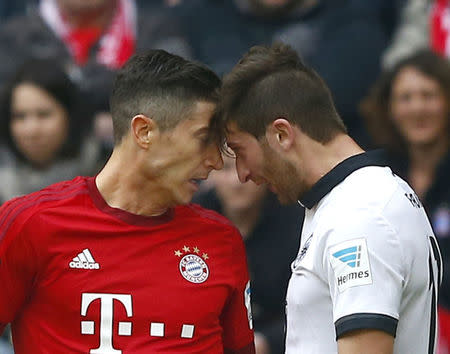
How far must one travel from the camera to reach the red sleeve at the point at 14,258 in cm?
303

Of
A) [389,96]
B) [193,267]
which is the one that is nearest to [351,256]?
[193,267]

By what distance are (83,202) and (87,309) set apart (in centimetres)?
32

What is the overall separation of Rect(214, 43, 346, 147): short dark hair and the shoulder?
513 millimetres

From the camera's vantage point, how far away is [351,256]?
8.87 feet

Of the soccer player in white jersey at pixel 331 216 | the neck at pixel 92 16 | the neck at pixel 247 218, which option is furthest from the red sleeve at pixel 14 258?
the neck at pixel 92 16

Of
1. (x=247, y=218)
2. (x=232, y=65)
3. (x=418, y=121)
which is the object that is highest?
(x=232, y=65)

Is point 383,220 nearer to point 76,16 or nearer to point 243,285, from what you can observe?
point 243,285

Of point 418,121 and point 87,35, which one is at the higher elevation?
point 87,35

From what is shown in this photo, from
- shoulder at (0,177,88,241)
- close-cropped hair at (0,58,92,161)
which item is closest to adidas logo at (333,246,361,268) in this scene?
shoulder at (0,177,88,241)

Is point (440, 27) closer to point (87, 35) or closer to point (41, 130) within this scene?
point (87, 35)

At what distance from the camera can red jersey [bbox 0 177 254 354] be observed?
10.0 ft

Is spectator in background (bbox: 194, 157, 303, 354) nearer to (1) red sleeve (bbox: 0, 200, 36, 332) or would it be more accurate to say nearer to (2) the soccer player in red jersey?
(2) the soccer player in red jersey

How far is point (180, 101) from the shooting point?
3.14 meters

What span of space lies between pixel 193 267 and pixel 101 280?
0.28 metres
